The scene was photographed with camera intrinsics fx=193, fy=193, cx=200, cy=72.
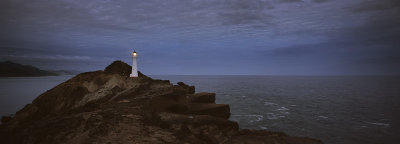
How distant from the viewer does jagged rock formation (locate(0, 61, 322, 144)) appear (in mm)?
10547

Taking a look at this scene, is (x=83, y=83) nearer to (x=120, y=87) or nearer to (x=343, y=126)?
(x=120, y=87)

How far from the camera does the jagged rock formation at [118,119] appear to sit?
415 inches

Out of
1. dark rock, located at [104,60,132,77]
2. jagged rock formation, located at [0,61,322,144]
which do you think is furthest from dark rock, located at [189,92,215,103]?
dark rock, located at [104,60,132,77]

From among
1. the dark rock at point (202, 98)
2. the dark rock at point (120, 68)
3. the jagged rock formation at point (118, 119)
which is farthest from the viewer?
the dark rock at point (120, 68)

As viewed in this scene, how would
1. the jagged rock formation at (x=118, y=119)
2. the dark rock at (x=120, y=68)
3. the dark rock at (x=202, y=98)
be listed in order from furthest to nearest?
the dark rock at (x=120, y=68), the dark rock at (x=202, y=98), the jagged rock formation at (x=118, y=119)

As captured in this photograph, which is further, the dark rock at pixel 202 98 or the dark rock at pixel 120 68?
the dark rock at pixel 120 68

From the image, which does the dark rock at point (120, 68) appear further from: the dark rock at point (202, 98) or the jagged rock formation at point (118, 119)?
the dark rock at point (202, 98)

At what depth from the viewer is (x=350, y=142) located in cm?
2078

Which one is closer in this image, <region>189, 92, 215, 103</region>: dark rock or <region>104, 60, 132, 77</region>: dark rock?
<region>189, 92, 215, 103</region>: dark rock

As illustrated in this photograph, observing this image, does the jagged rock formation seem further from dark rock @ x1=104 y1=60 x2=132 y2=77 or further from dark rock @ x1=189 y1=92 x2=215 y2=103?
dark rock @ x1=104 y1=60 x2=132 y2=77

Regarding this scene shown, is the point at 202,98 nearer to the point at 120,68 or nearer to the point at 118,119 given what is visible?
the point at 118,119

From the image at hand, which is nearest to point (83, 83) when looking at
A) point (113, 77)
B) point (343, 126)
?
point (113, 77)

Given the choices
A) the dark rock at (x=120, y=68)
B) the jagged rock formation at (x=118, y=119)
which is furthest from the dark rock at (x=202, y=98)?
the dark rock at (x=120, y=68)

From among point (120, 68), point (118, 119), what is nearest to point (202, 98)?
point (118, 119)
